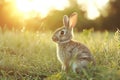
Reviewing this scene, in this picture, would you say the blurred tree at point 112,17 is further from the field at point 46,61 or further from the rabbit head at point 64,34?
the rabbit head at point 64,34

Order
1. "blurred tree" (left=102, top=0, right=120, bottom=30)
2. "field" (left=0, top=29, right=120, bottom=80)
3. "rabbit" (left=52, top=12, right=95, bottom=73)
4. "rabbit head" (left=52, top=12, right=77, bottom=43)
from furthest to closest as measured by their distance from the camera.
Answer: "blurred tree" (left=102, top=0, right=120, bottom=30)
"rabbit head" (left=52, top=12, right=77, bottom=43)
"rabbit" (left=52, top=12, right=95, bottom=73)
"field" (left=0, top=29, right=120, bottom=80)

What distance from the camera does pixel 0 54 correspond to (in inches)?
341

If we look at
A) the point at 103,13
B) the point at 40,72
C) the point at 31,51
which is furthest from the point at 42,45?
the point at 103,13

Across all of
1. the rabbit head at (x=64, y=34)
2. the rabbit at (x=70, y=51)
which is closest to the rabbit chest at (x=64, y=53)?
the rabbit at (x=70, y=51)

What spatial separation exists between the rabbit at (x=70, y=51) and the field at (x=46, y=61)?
0.15 meters

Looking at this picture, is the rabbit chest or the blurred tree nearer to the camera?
the rabbit chest

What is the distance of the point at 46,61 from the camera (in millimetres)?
8312

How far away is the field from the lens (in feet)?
21.8

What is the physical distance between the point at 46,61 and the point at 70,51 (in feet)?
3.69

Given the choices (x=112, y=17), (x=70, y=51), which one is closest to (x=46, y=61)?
(x=70, y=51)

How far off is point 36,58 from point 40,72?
74 centimetres

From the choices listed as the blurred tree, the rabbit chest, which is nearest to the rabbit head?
the rabbit chest

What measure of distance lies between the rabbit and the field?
0.15 meters

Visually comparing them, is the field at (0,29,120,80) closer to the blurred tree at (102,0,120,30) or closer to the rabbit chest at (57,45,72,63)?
the rabbit chest at (57,45,72,63)
